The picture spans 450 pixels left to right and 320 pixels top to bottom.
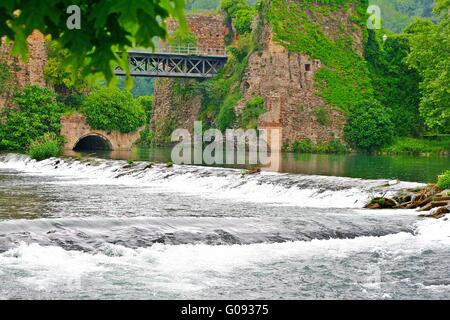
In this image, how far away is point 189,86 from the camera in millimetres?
81750

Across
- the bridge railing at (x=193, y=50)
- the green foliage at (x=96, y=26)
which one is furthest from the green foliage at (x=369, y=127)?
the green foliage at (x=96, y=26)

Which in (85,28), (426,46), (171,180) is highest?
(426,46)

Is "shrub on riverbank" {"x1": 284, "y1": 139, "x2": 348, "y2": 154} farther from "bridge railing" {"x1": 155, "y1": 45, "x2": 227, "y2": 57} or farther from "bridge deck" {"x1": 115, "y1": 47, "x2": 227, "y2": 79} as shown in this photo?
"bridge railing" {"x1": 155, "y1": 45, "x2": 227, "y2": 57}

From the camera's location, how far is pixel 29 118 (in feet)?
186

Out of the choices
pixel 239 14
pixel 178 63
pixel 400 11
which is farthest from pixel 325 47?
pixel 400 11

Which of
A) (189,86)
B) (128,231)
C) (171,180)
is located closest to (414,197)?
(128,231)

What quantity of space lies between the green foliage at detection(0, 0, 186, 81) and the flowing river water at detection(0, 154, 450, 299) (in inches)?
244

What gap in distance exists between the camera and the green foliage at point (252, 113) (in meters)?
65.8

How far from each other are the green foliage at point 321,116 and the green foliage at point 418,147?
610 centimetres

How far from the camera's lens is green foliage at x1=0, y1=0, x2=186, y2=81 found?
4.37 meters

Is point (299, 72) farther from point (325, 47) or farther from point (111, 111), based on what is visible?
point (111, 111)
